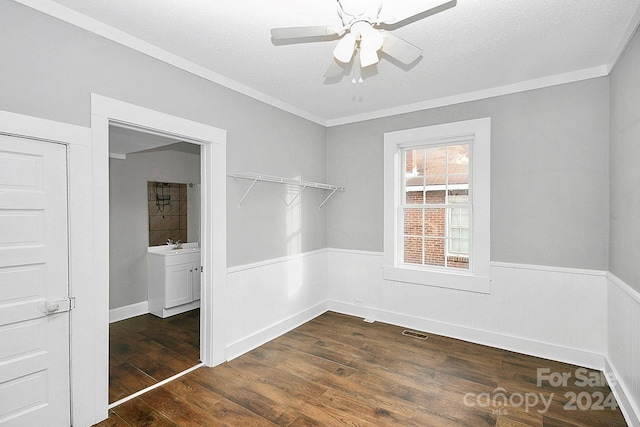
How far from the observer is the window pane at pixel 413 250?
3951 millimetres

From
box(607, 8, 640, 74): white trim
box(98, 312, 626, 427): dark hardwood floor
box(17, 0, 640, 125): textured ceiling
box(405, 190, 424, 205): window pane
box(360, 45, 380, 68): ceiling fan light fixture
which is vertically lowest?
box(98, 312, 626, 427): dark hardwood floor

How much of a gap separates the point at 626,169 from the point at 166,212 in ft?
17.4

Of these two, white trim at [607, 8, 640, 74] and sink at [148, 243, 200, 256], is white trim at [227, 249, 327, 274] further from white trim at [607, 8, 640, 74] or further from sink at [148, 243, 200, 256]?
white trim at [607, 8, 640, 74]

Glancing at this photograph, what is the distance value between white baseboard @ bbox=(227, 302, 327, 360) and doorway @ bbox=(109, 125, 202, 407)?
1.40ft

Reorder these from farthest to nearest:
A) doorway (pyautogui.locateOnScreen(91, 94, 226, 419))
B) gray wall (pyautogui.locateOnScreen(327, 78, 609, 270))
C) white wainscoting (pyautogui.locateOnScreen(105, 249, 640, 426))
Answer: gray wall (pyautogui.locateOnScreen(327, 78, 609, 270)) → white wainscoting (pyautogui.locateOnScreen(105, 249, 640, 426)) → doorway (pyautogui.locateOnScreen(91, 94, 226, 419))

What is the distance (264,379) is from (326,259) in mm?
2069

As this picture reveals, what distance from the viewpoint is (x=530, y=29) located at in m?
2.23

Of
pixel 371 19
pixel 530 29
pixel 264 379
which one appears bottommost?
pixel 264 379

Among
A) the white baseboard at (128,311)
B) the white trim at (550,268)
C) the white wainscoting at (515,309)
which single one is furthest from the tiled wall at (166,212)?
the white trim at (550,268)

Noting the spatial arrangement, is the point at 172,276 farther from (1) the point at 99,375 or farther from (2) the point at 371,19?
(2) the point at 371,19

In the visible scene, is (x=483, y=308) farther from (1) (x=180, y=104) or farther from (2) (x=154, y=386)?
(1) (x=180, y=104)

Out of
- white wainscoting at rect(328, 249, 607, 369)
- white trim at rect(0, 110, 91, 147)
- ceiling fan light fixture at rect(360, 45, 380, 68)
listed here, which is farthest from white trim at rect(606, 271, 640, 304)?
white trim at rect(0, 110, 91, 147)

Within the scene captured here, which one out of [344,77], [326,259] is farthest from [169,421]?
[344,77]

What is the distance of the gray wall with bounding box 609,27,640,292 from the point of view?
214 centimetres
